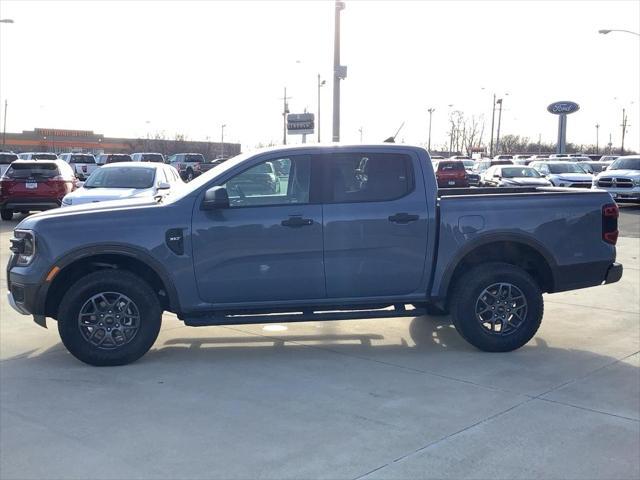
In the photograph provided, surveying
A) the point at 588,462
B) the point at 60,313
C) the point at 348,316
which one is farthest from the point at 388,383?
the point at 60,313

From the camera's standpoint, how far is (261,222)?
20.8 feet

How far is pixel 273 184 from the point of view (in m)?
6.52

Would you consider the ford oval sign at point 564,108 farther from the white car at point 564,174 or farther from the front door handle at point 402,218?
the front door handle at point 402,218

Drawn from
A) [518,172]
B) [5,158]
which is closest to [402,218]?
[518,172]

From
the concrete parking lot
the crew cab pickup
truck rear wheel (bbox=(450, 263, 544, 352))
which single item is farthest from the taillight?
the concrete parking lot

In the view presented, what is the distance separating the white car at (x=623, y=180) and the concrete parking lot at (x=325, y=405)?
18.6 m

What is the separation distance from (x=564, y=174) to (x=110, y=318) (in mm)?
26484

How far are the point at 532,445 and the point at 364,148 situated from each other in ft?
10.6

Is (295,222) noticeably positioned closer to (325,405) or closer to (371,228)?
(371,228)

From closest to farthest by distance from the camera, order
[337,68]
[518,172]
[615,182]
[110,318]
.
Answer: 1. [110,318]
2. [337,68]
3. [615,182]
4. [518,172]

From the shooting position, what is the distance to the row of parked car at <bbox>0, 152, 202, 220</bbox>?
1376 centimetres

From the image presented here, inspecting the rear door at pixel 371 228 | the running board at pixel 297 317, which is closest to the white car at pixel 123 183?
the running board at pixel 297 317

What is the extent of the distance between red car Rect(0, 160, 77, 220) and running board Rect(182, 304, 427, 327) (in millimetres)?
14162

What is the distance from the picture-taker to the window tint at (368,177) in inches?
259
